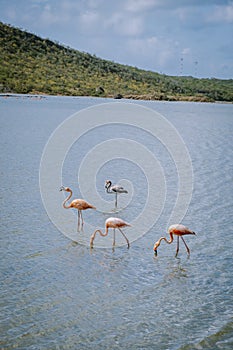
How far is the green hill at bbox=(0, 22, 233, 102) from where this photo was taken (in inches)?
3030

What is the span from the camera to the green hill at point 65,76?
252 feet

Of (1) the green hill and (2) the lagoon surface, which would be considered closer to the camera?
(2) the lagoon surface

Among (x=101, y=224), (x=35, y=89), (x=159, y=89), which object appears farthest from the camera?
(x=159, y=89)

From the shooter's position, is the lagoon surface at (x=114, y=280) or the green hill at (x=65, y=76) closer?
the lagoon surface at (x=114, y=280)

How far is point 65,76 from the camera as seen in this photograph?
289 ft

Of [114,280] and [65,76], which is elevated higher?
[65,76]

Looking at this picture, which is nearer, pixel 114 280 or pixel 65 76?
pixel 114 280

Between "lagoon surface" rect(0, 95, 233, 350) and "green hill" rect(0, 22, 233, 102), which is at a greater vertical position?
"green hill" rect(0, 22, 233, 102)

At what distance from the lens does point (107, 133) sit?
31.2m

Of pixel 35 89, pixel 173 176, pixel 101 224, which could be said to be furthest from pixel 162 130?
pixel 35 89

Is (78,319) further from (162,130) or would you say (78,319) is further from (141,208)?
(162,130)

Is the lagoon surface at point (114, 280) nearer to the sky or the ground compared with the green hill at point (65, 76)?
nearer to the ground

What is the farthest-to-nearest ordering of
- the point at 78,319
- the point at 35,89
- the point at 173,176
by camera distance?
the point at 35,89, the point at 173,176, the point at 78,319

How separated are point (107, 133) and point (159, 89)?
72641mm
